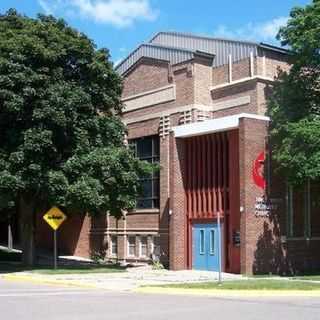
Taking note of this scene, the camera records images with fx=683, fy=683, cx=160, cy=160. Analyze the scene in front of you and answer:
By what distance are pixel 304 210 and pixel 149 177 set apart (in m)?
9.00

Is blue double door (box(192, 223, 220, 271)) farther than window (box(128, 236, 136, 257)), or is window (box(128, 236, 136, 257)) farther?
window (box(128, 236, 136, 257))

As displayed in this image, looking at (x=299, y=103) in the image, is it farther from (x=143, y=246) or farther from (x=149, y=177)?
(x=143, y=246)

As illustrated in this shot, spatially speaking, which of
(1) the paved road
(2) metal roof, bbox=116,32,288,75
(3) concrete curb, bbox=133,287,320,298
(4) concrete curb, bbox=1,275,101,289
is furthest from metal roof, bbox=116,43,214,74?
(1) the paved road

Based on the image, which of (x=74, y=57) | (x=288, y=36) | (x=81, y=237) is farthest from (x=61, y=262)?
(x=288, y=36)

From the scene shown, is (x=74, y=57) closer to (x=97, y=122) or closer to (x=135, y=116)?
(x=97, y=122)

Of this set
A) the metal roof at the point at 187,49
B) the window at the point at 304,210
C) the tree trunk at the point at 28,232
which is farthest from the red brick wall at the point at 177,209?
the tree trunk at the point at 28,232

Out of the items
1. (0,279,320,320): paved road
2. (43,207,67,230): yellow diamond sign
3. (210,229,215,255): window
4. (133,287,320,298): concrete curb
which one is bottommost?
(133,287,320,298): concrete curb

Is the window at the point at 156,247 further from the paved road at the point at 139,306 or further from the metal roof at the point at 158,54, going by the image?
the paved road at the point at 139,306

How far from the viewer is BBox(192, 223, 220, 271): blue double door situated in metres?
31.5

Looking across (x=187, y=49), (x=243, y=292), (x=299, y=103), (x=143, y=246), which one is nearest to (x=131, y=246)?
(x=143, y=246)

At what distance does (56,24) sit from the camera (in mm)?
32281

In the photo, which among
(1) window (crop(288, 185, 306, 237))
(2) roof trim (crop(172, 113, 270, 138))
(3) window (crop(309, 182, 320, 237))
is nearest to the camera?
(2) roof trim (crop(172, 113, 270, 138))

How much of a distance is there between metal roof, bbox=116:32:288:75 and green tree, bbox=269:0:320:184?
2.82m

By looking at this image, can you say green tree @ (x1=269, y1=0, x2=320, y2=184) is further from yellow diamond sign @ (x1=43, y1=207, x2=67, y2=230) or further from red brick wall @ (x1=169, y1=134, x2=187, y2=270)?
yellow diamond sign @ (x1=43, y1=207, x2=67, y2=230)
